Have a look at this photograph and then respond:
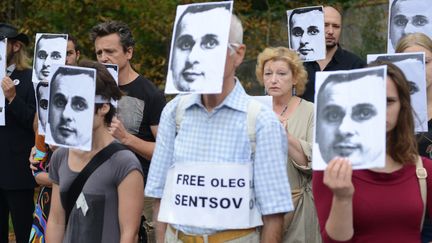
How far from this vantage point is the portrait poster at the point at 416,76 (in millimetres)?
4758

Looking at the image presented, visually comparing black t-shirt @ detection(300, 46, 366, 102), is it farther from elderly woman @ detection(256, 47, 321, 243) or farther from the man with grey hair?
the man with grey hair

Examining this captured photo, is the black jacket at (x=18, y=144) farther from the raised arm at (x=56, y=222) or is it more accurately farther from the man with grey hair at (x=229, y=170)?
the man with grey hair at (x=229, y=170)

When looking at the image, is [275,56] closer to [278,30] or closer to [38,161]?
[38,161]

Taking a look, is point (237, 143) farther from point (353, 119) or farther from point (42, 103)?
point (42, 103)

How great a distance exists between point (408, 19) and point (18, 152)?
3.19 metres

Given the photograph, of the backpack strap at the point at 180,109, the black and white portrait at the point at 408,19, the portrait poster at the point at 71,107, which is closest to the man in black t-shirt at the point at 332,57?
the black and white portrait at the point at 408,19

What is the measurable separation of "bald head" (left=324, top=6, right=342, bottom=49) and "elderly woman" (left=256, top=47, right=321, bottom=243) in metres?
1.45

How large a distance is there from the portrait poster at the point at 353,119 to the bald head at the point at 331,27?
370 centimetres

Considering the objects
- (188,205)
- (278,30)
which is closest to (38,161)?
(188,205)

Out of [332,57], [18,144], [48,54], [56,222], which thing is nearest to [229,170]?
[56,222]

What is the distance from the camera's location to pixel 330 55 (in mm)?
7117

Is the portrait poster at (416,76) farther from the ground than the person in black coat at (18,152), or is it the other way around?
the portrait poster at (416,76)

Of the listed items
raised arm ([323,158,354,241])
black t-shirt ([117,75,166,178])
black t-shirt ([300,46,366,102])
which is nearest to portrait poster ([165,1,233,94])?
raised arm ([323,158,354,241])

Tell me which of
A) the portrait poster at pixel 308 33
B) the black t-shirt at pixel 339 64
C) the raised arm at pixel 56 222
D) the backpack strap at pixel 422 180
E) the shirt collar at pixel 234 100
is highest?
the portrait poster at pixel 308 33
